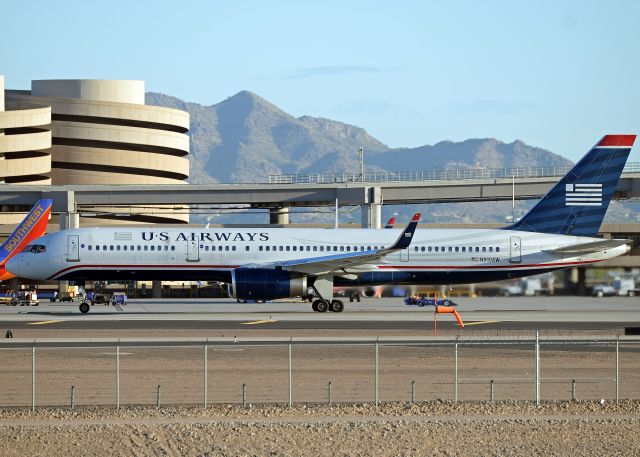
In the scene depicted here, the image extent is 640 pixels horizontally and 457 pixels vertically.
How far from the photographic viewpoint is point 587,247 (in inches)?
2473

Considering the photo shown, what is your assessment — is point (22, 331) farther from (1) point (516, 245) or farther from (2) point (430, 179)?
(2) point (430, 179)

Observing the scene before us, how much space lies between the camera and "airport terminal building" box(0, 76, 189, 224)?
146 meters

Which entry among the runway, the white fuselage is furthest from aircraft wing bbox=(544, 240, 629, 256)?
the runway

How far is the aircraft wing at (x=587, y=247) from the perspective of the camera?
62500 millimetres

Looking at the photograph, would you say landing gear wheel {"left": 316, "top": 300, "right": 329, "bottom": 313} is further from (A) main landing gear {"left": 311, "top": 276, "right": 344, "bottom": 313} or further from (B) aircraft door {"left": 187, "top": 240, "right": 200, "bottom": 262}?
(B) aircraft door {"left": 187, "top": 240, "right": 200, "bottom": 262}

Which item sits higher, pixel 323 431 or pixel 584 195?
pixel 584 195

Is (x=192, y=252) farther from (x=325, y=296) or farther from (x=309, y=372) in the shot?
(x=309, y=372)

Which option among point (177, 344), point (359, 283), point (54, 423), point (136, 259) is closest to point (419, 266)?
point (359, 283)

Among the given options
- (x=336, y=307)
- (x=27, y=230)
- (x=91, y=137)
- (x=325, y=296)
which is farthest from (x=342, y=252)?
(x=91, y=137)

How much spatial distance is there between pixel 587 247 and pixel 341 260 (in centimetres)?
1436

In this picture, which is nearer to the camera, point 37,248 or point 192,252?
point 37,248

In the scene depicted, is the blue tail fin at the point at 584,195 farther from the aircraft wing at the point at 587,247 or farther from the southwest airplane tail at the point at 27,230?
the southwest airplane tail at the point at 27,230

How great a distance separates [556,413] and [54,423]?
12.4m

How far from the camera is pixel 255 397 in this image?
29875 mm
